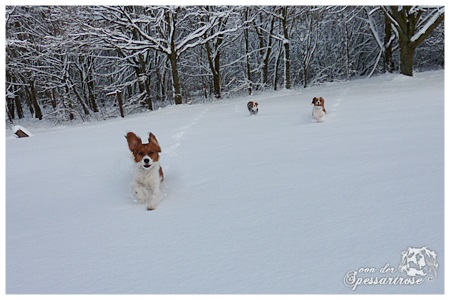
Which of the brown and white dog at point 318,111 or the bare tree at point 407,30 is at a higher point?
the bare tree at point 407,30

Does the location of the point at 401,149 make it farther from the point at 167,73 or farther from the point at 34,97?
the point at 34,97

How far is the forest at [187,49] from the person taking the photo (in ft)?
43.2

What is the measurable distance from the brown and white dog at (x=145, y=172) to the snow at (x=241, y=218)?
0.17 meters

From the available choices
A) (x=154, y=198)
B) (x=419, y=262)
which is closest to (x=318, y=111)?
(x=154, y=198)

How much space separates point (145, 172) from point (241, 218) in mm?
1190

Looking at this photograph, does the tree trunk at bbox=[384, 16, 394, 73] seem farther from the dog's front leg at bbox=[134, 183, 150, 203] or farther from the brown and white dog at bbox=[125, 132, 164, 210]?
the dog's front leg at bbox=[134, 183, 150, 203]

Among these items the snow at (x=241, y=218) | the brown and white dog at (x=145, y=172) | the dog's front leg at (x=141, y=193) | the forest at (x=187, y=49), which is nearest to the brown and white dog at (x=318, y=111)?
the snow at (x=241, y=218)

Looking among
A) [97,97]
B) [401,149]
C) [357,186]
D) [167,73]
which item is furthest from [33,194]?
[97,97]

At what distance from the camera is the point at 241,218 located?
2.26m

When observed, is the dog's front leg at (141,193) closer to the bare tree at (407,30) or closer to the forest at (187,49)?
the forest at (187,49)

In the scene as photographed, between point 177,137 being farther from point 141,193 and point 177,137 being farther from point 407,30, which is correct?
point 407,30

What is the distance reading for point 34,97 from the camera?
19.3 meters

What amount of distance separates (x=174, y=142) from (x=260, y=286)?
402 centimetres

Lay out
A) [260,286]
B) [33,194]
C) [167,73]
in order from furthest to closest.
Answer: [167,73], [33,194], [260,286]
